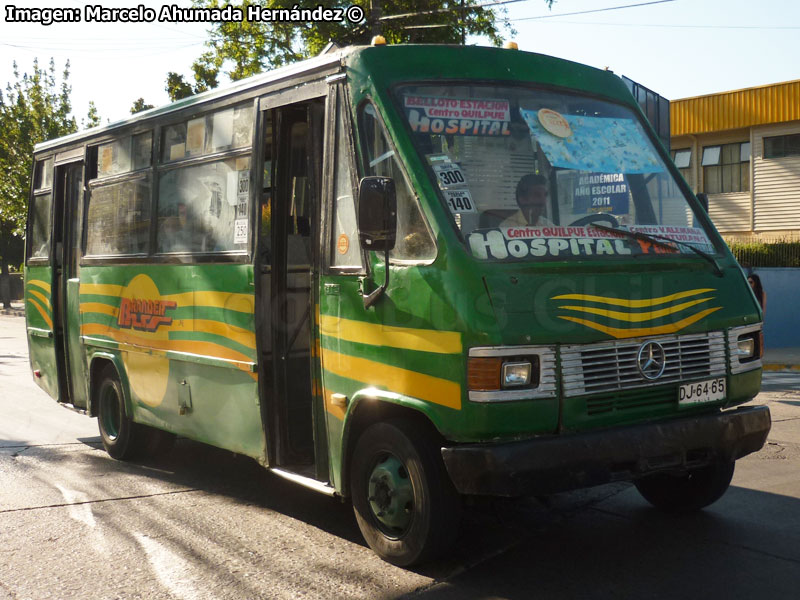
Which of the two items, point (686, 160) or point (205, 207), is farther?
point (686, 160)

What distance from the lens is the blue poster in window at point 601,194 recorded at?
5.32 m

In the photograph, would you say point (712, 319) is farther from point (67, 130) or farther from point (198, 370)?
point (67, 130)

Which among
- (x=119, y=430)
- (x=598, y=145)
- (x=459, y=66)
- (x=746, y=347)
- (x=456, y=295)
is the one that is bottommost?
(x=119, y=430)

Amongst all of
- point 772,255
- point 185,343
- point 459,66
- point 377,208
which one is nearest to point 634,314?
point 377,208

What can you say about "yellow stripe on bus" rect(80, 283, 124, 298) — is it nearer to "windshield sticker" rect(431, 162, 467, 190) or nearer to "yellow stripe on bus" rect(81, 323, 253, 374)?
"yellow stripe on bus" rect(81, 323, 253, 374)

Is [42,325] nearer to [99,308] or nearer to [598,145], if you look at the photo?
[99,308]

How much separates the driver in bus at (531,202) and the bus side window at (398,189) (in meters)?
0.47

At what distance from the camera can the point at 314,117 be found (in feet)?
19.2

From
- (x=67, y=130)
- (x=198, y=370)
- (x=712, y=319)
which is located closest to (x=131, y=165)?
(x=198, y=370)

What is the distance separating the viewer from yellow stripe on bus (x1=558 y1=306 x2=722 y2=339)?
4.77 m

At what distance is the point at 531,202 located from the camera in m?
5.10

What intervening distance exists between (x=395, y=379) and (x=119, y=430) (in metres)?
4.41

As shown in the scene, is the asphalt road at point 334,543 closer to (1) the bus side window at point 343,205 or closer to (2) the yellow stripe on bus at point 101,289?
(2) the yellow stripe on bus at point 101,289

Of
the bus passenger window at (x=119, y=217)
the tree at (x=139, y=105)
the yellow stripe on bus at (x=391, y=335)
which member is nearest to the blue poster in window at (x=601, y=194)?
the yellow stripe on bus at (x=391, y=335)
